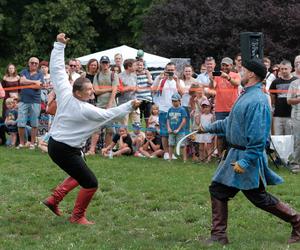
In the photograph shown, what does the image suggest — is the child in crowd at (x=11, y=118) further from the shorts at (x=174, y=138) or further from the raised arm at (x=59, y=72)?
the raised arm at (x=59, y=72)

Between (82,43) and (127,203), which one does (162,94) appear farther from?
(82,43)

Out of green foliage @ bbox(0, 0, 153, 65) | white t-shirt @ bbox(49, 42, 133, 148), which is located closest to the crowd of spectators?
white t-shirt @ bbox(49, 42, 133, 148)

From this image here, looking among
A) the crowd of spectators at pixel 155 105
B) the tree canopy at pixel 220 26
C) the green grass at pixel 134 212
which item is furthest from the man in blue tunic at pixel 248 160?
the tree canopy at pixel 220 26

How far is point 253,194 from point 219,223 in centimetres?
46

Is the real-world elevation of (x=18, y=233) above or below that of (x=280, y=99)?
below

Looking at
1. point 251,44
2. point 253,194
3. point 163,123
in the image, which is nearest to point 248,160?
point 253,194

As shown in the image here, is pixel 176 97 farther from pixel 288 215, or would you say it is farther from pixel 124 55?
pixel 124 55

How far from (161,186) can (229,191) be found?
10.8ft

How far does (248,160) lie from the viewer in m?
7.09

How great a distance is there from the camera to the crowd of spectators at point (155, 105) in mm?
13250

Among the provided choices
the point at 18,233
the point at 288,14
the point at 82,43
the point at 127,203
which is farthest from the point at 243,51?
the point at 82,43

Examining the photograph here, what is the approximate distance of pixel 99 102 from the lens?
1444cm

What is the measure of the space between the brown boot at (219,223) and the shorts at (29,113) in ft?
28.3

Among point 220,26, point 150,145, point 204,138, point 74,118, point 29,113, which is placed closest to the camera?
point 74,118
